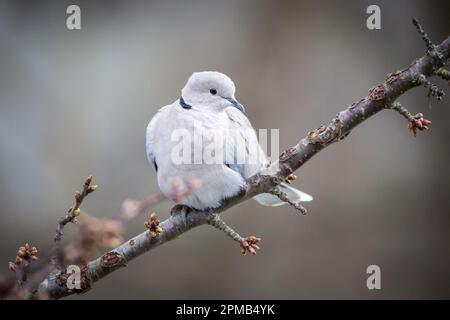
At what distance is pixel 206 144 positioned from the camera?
2627 mm

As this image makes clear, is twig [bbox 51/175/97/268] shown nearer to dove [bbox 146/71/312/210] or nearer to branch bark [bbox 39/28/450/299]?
branch bark [bbox 39/28/450/299]

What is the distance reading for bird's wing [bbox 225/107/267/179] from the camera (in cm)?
268

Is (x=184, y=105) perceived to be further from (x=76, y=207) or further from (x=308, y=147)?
(x=76, y=207)

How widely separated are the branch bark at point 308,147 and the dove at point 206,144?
0.23 meters

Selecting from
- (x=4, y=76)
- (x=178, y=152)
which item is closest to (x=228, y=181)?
(x=178, y=152)

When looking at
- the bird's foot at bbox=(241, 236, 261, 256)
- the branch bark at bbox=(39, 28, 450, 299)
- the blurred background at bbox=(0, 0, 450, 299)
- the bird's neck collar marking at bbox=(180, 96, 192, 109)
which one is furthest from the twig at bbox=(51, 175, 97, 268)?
the blurred background at bbox=(0, 0, 450, 299)

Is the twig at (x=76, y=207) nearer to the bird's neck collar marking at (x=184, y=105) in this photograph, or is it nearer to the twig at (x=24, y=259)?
the twig at (x=24, y=259)

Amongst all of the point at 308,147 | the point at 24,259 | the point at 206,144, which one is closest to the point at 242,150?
the point at 206,144

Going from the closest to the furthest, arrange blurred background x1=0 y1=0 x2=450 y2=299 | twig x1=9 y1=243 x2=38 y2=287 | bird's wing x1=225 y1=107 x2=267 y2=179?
1. twig x1=9 y1=243 x2=38 y2=287
2. bird's wing x1=225 y1=107 x2=267 y2=179
3. blurred background x1=0 y1=0 x2=450 y2=299

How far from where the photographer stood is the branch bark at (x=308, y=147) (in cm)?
195

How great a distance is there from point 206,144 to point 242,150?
0.19 m

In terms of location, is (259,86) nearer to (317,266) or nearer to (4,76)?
(317,266)

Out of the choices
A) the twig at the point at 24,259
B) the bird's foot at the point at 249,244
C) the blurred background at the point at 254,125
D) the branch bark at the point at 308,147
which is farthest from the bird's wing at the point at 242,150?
the blurred background at the point at 254,125

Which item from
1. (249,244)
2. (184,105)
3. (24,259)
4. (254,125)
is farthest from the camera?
(254,125)
